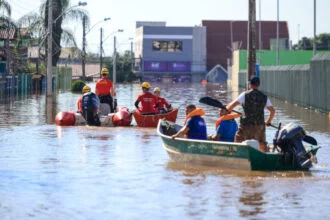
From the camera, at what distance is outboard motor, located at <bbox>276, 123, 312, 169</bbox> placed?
17.2 meters

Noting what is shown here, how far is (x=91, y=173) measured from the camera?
57.8 ft

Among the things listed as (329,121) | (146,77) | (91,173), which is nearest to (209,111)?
(329,121)

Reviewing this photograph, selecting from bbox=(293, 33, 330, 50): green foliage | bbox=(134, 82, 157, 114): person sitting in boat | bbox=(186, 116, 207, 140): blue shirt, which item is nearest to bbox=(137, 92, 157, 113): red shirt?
bbox=(134, 82, 157, 114): person sitting in boat

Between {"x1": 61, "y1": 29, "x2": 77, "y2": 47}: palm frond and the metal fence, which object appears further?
{"x1": 61, "y1": 29, "x2": 77, "y2": 47}: palm frond

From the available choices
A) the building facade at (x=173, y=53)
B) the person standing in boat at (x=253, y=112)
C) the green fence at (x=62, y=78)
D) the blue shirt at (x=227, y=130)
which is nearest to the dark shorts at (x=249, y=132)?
the person standing in boat at (x=253, y=112)

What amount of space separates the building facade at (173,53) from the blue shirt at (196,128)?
13142cm

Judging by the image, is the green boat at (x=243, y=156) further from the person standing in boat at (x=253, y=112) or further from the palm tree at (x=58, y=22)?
the palm tree at (x=58, y=22)

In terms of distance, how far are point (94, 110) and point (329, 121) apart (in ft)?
30.9

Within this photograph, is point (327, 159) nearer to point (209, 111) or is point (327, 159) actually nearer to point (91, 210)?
point (91, 210)

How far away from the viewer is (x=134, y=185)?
16016 mm

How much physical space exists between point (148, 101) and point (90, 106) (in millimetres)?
1702

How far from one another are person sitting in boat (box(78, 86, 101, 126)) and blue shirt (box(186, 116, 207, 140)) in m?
9.35

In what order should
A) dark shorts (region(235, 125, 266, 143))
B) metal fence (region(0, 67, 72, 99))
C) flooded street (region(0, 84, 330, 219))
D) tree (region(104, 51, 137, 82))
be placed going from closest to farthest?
flooded street (region(0, 84, 330, 219)) → dark shorts (region(235, 125, 266, 143)) → metal fence (region(0, 67, 72, 99)) → tree (region(104, 51, 137, 82))

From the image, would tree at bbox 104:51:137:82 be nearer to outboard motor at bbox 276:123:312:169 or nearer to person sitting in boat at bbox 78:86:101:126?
person sitting in boat at bbox 78:86:101:126
